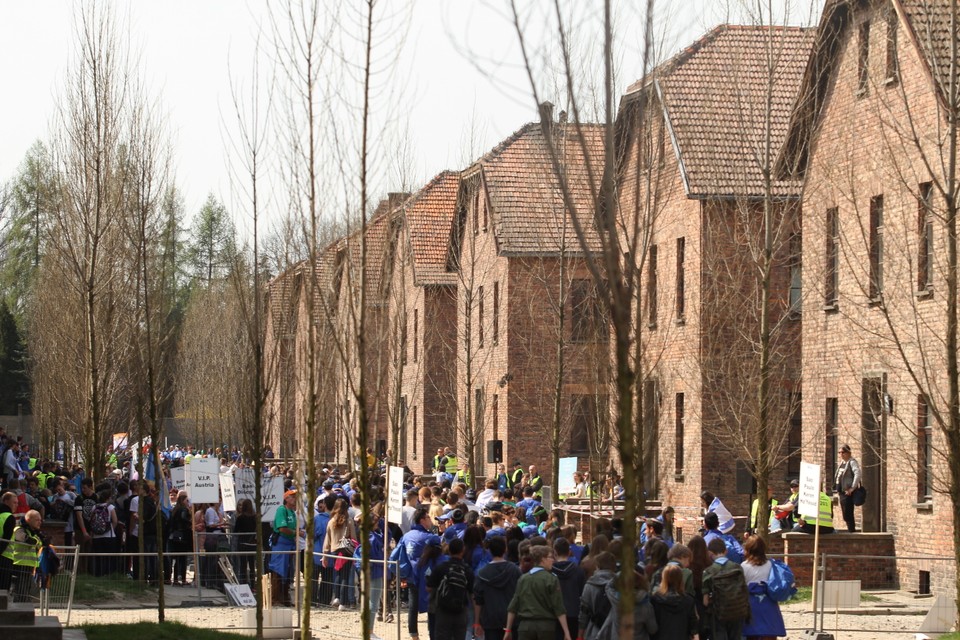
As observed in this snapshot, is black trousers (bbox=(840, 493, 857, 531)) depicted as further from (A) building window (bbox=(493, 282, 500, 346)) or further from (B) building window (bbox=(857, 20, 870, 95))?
(A) building window (bbox=(493, 282, 500, 346))

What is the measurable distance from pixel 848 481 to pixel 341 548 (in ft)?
31.1

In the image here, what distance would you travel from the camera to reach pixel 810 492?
63.3ft

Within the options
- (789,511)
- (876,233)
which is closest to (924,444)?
(789,511)

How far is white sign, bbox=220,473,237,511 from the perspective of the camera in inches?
973

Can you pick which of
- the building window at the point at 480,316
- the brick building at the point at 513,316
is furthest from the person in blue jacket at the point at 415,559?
the building window at the point at 480,316

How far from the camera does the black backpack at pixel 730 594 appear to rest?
42.9 ft

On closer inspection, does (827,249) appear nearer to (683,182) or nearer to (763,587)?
(683,182)

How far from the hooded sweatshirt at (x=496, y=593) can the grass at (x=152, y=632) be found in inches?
175

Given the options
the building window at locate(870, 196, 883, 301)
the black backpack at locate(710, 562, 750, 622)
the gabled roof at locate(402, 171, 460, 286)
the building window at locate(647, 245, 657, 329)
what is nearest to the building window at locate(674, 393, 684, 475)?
the building window at locate(647, 245, 657, 329)

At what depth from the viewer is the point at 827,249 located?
27.1 meters

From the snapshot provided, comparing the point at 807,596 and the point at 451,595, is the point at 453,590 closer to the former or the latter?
the point at 451,595

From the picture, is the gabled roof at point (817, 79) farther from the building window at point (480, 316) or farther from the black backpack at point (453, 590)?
the building window at point (480, 316)

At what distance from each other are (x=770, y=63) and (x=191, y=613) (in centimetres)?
1184

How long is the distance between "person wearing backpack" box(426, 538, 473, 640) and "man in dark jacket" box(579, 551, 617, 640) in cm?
244
